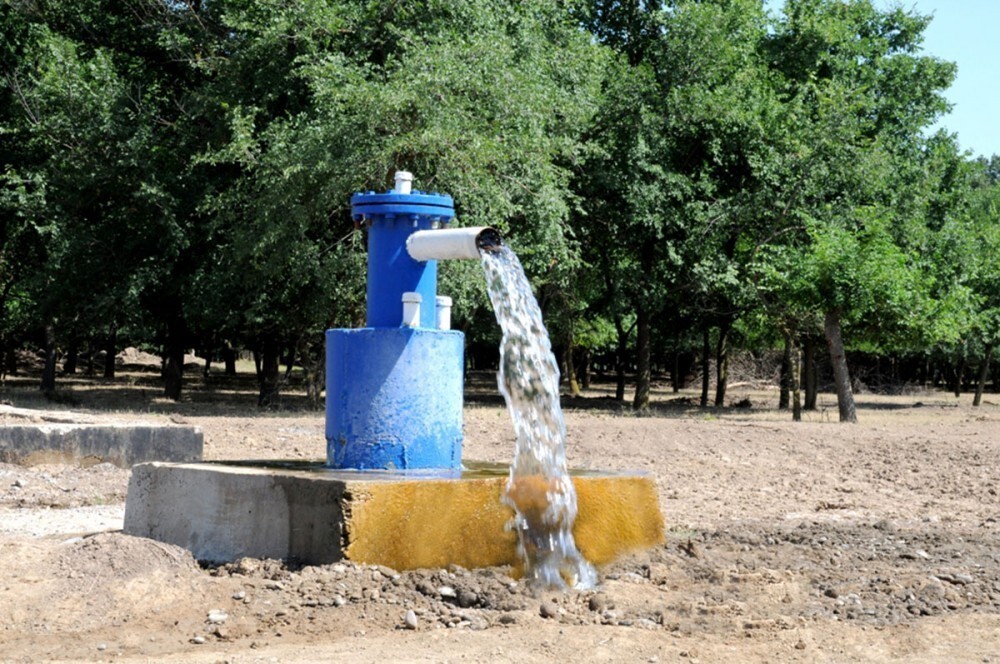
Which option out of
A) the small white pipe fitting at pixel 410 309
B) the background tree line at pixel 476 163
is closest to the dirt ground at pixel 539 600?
the small white pipe fitting at pixel 410 309

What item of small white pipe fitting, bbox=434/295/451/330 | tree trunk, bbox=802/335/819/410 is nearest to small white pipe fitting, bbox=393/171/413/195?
small white pipe fitting, bbox=434/295/451/330

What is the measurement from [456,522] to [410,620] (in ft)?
3.25

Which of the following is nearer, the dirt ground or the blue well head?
the dirt ground

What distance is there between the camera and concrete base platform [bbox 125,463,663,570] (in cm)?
649

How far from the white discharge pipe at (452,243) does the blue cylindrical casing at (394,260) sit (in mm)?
94

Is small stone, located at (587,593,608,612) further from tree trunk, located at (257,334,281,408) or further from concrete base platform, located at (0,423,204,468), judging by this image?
tree trunk, located at (257,334,281,408)

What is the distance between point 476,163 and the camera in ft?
61.4

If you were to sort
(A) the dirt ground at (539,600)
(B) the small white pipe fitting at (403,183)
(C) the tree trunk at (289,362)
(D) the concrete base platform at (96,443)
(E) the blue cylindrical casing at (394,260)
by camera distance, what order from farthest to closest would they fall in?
(C) the tree trunk at (289,362)
(D) the concrete base platform at (96,443)
(B) the small white pipe fitting at (403,183)
(E) the blue cylindrical casing at (394,260)
(A) the dirt ground at (539,600)

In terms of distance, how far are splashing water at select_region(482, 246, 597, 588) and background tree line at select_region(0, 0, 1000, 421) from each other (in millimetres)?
10700

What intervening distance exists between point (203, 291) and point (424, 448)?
53.7 ft

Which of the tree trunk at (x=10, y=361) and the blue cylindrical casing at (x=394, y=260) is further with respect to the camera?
the tree trunk at (x=10, y=361)

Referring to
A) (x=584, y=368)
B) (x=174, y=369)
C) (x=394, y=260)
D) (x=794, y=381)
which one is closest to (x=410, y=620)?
(x=394, y=260)

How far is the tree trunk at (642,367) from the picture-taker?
29.2m

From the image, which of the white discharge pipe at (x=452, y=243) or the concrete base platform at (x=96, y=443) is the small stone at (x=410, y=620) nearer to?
the white discharge pipe at (x=452, y=243)
